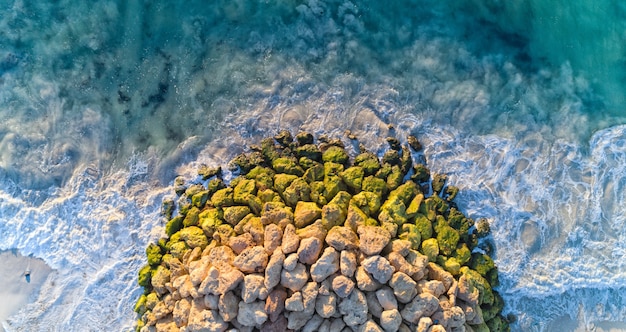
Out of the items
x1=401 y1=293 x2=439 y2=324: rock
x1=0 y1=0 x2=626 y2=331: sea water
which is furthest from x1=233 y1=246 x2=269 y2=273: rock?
x1=401 y1=293 x2=439 y2=324: rock

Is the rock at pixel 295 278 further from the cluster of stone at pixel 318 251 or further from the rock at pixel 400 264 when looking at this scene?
the rock at pixel 400 264

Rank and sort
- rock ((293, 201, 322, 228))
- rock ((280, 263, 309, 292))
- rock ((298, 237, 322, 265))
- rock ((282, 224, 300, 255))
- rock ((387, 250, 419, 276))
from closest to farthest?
rock ((280, 263, 309, 292))
rock ((298, 237, 322, 265))
rock ((282, 224, 300, 255))
rock ((387, 250, 419, 276))
rock ((293, 201, 322, 228))

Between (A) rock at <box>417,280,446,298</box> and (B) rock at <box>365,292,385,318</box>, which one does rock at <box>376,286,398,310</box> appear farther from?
(A) rock at <box>417,280,446,298</box>

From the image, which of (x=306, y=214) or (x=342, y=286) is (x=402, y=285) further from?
(x=306, y=214)

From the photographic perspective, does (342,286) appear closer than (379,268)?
Yes

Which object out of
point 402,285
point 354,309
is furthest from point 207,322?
point 402,285

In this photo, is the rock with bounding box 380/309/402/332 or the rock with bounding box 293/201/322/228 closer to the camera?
the rock with bounding box 380/309/402/332
